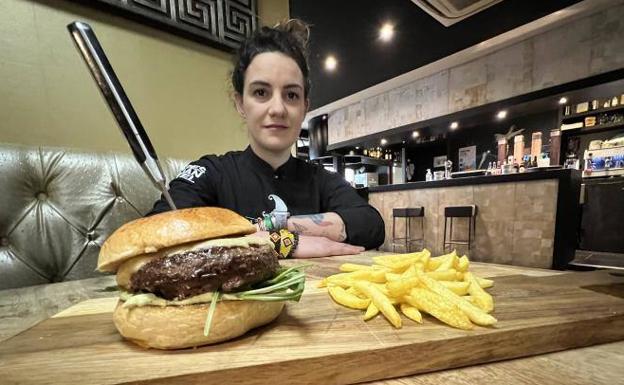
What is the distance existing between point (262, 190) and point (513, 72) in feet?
21.1

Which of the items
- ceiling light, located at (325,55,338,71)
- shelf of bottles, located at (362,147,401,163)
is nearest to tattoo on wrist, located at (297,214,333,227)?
ceiling light, located at (325,55,338,71)

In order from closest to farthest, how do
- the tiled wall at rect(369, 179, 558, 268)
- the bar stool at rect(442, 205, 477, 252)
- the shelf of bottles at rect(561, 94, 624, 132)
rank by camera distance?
the tiled wall at rect(369, 179, 558, 268), the bar stool at rect(442, 205, 477, 252), the shelf of bottles at rect(561, 94, 624, 132)

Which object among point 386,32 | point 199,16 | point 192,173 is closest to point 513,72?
point 386,32

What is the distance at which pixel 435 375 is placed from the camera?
24.1 inches

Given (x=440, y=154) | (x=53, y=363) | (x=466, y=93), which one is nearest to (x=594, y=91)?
(x=466, y=93)

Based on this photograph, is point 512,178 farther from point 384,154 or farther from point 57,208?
point 384,154

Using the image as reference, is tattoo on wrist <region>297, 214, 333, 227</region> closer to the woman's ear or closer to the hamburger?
the woman's ear

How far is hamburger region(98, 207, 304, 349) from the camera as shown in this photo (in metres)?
0.63

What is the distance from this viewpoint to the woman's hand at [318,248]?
1.54 m

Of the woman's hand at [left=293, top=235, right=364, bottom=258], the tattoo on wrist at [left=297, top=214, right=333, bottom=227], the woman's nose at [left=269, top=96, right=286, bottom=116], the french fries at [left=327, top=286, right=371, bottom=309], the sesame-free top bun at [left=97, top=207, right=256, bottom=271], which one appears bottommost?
the woman's hand at [left=293, top=235, right=364, bottom=258]

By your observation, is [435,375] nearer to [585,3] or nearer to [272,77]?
[272,77]

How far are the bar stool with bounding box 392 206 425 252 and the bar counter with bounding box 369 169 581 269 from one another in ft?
0.53

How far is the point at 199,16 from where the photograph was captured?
2135 millimetres

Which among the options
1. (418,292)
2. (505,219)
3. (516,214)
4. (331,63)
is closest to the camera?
(418,292)
